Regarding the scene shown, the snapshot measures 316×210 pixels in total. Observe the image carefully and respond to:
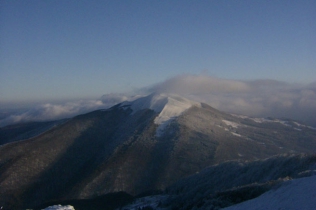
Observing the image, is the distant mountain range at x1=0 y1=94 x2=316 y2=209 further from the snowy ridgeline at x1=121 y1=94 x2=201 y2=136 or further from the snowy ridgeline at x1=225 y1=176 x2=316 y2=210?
the snowy ridgeline at x1=225 y1=176 x2=316 y2=210

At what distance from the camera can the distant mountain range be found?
95438mm

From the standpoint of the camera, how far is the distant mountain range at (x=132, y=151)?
95.4 meters

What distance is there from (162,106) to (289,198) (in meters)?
137

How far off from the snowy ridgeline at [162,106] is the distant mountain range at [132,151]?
1.78 feet

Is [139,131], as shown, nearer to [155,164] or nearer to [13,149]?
[155,164]

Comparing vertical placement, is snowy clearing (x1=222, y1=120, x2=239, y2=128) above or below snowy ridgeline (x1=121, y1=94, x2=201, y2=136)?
below

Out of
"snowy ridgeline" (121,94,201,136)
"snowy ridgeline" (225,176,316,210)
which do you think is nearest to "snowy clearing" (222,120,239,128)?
"snowy ridgeline" (121,94,201,136)

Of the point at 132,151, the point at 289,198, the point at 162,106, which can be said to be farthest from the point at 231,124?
the point at 289,198

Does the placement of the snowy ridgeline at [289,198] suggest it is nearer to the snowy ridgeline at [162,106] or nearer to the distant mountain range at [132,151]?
the distant mountain range at [132,151]

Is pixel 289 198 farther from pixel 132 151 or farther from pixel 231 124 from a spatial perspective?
pixel 231 124

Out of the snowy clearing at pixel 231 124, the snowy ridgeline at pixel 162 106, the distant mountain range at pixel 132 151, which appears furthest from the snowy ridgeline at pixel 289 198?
the snowy clearing at pixel 231 124

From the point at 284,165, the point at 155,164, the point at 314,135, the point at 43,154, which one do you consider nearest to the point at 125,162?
the point at 155,164

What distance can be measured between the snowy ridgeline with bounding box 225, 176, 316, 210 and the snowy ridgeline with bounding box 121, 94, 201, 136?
344 feet

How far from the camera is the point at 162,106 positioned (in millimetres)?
163625
